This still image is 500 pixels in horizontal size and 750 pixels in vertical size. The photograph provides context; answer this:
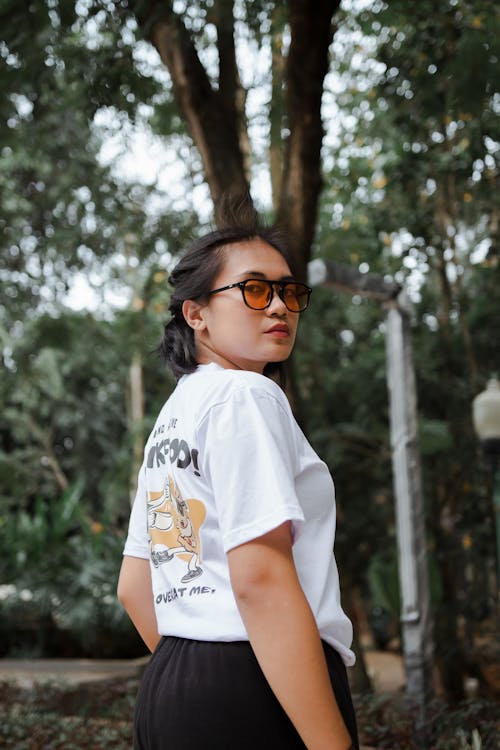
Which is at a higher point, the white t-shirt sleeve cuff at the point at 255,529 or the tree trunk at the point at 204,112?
the tree trunk at the point at 204,112

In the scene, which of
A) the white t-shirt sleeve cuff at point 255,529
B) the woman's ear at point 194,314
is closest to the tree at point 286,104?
the woman's ear at point 194,314

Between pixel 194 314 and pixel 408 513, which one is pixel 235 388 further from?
pixel 408 513

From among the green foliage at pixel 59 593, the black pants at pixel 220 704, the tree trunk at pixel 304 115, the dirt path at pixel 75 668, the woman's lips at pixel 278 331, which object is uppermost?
the tree trunk at pixel 304 115

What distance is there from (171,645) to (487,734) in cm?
254

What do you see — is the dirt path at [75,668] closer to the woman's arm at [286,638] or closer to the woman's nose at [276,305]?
the woman's nose at [276,305]

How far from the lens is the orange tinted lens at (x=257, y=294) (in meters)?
1.46

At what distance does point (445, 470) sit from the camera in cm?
1142

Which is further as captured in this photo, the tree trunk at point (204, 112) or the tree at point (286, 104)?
the tree trunk at point (204, 112)

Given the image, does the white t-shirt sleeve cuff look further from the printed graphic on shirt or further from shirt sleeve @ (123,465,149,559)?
shirt sleeve @ (123,465,149,559)

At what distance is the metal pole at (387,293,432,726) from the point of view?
231 inches

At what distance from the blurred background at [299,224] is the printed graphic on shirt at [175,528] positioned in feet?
A: 10.6

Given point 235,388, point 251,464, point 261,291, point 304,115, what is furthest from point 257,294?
point 304,115

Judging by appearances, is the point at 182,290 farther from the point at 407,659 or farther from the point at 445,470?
the point at 445,470

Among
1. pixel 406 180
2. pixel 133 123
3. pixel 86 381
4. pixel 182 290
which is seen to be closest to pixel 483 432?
pixel 406 180
